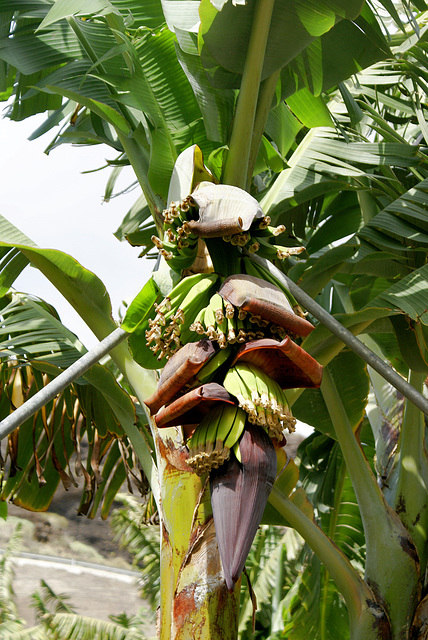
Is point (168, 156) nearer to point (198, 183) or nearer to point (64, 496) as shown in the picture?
point (198, 183)

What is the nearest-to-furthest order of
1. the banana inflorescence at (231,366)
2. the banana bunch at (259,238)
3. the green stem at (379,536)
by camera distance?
the banana inflorescence at (231,366)
the banana bunch at (259,238)
the green stem at (379,536)

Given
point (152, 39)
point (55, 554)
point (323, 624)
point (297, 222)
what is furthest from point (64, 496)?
point (152, 39)

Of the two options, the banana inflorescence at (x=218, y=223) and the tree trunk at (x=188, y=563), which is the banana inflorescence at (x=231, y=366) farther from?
the tree trunk at (x=188, y=563)

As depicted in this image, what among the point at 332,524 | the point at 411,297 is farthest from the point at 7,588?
the point at 411,297

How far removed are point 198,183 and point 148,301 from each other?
1.05ft

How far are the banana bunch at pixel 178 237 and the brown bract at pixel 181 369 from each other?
9.5 inches

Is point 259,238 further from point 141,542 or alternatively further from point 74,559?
point 74,559

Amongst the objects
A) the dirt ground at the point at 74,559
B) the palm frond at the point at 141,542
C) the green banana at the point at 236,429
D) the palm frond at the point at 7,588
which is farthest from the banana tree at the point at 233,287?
the dirt ground at the point at 74,559

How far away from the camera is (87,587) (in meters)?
9.92

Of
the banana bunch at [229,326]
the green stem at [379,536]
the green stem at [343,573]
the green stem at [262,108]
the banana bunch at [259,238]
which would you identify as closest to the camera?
the banana bunch at [229,326]

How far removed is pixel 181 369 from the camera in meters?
1.01

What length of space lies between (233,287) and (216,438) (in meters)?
0.28

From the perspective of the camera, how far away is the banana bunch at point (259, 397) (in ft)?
3.17

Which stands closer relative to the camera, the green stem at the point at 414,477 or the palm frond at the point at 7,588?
the green stem at the point at 414,477
